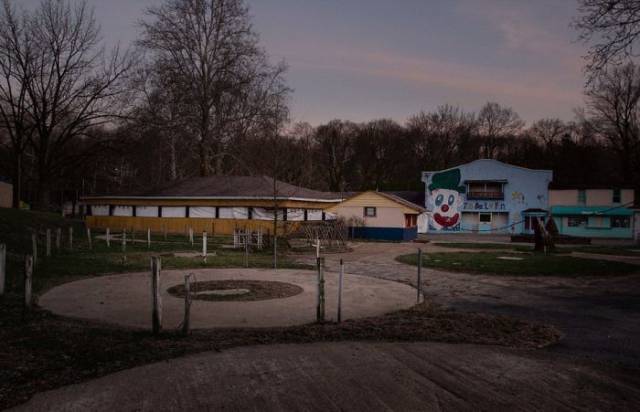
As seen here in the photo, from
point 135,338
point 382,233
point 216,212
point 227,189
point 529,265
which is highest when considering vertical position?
point 227,189

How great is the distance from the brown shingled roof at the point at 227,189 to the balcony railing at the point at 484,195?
658 inches

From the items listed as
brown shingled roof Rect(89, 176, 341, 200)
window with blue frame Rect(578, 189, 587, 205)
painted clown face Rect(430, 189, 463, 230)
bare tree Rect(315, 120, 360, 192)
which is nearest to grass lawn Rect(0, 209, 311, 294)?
brown shingled roof Rect(89, 176, 341, 200)

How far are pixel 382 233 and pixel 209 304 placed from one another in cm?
2774

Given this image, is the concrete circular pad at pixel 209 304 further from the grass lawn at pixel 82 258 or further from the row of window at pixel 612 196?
the row of window at pixel 612 196

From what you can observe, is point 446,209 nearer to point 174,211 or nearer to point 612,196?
point 612,196

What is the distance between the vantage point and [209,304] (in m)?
11.3

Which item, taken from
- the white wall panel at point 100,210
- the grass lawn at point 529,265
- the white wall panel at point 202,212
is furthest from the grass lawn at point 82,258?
the white wall panel at point 100,210

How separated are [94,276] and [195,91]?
2983cm

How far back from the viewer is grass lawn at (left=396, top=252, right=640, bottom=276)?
18.7 meters

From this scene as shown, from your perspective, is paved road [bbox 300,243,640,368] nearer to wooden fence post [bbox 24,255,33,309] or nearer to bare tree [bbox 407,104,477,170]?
wooden fence post [bbox 24,255,33,309]

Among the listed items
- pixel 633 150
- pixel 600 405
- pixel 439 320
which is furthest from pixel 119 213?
pixel 633 150

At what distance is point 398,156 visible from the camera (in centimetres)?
7350

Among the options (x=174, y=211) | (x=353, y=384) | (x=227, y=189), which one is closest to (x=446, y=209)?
(x=227, y=189)

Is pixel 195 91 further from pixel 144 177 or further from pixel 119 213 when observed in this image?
pixel 144 177
